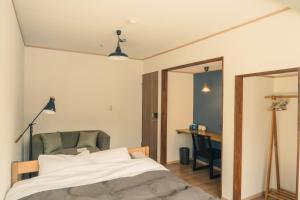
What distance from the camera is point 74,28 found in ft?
9.94

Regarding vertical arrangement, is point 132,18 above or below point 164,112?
above

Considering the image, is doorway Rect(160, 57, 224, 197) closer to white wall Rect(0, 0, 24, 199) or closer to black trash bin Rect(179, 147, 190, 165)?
black trash bin Rect(179, 147, 190, 165)

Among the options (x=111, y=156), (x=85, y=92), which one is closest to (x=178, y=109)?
(x=85, y=92)

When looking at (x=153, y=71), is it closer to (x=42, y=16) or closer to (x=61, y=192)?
(x=42, y=16)

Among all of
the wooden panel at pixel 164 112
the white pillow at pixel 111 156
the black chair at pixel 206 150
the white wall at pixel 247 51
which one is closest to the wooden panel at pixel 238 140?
the white wall at pixel 247 51

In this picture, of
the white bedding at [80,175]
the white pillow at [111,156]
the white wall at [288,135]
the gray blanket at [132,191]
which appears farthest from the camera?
the white wall at [288,135]

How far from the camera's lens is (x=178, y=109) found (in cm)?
504

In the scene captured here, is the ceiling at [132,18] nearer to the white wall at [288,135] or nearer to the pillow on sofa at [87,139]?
the white wall at [288,135]

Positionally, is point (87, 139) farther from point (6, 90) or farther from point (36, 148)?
point (6, 90)

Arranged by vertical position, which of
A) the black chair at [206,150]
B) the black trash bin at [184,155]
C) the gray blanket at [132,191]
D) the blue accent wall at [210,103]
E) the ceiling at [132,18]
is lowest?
the black trash bin at [184,155]

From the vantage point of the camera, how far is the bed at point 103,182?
183 centimetres

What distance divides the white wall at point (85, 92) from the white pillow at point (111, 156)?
2036mm

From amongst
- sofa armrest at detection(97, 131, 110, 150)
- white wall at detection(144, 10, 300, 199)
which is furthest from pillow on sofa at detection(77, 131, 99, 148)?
white wall at detection(144, 10, 300, 199)

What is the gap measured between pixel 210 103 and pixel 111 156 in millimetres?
2967
